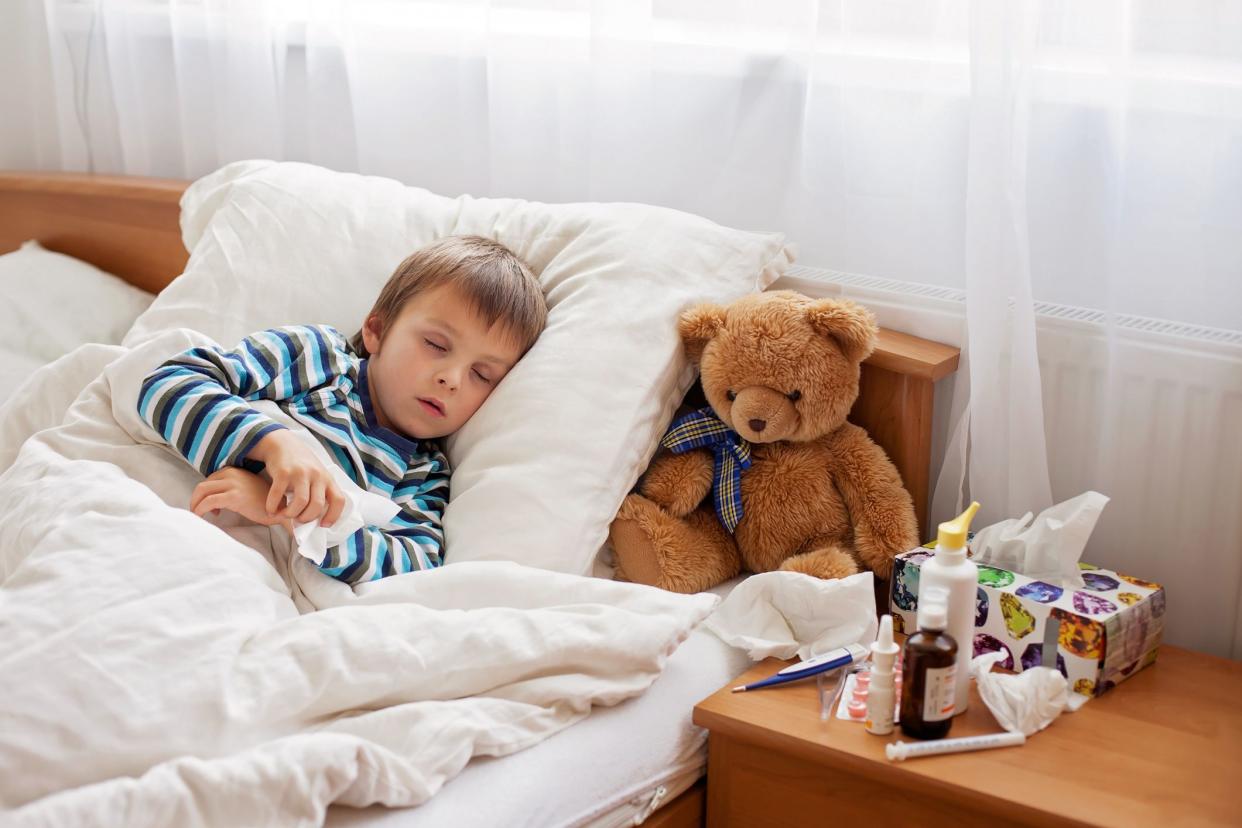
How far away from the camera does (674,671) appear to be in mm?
1158

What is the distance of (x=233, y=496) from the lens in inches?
45.6

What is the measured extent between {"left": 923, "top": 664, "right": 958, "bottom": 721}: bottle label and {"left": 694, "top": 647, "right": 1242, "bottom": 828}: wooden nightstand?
4 cm

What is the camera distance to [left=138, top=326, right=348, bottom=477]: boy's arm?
1.20 meters

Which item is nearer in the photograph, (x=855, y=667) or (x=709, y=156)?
(x=855, y=667)

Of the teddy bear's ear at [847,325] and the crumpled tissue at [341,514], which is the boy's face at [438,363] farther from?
the teddy bear's ear at [847,325]

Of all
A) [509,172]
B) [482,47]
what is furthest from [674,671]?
[482,47]

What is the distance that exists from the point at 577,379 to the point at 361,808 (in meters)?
0.56


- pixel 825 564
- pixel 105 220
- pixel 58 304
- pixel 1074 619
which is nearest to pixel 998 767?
pixel 1074 619

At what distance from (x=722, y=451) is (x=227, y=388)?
544mm

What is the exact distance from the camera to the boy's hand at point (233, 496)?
3.79 feet

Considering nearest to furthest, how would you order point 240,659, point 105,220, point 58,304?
point 240,659, point 58,304, point 105,220

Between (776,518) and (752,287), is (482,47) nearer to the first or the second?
(752,287)

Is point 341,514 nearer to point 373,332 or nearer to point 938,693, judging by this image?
point 373,332

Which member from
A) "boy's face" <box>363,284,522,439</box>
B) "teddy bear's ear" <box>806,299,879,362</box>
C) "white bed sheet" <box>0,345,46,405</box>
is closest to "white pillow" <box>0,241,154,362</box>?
"white bed sheet" <box>0,345,46,405</box>
